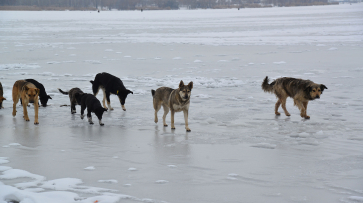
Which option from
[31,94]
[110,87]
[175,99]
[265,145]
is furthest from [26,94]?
[265,145]

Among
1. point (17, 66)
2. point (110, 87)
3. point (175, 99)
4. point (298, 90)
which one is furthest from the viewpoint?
point (17, 66)

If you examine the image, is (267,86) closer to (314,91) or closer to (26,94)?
(314,91)

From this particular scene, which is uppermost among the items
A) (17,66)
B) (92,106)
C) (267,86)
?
(267,86)

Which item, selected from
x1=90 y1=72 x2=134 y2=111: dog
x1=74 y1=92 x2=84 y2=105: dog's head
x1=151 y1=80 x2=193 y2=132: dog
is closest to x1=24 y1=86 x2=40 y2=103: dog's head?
x1=74 y1=92 x2=84 y2=105: dog's head

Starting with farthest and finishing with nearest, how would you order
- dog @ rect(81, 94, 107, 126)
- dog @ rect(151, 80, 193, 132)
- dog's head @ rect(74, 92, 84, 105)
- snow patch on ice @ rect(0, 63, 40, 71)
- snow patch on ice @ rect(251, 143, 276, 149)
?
snow patch on ice @ rect(0, 63, 40, 71) < dog's head @ rect(74, 92, 84, 105) < dog @ rect(81, 94, 107, 126) < dog @ rect(151, 80, 193, 132) < snow patch on ice @ rect(251, 143, 276, 149)

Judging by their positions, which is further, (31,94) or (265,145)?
(31,94)

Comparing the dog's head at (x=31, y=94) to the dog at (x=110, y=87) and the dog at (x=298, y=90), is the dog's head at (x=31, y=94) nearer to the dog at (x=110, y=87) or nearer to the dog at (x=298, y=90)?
the dog at (x=110, y=87)

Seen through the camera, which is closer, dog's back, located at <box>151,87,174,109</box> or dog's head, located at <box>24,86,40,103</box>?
dog's back, located at <box>151,87,174,109</box>

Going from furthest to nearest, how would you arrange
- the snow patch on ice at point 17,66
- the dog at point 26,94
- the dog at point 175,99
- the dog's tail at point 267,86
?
the snow patch on ice at point 17,66 → the dog's tail at point 267,86 → the dog at point 26,94 → the dog at point 175,99

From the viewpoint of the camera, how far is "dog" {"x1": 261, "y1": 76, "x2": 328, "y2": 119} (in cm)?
939

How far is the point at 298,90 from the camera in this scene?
9.73 metres

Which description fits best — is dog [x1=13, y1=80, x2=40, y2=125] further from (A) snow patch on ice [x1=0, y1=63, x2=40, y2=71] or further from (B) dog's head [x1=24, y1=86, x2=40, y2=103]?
(A) snow patch on ice [x1=0, y1=63, x2=40, y2=71]

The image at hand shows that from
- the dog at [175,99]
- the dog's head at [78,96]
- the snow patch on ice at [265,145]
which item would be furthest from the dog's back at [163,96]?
the snow patch on ice at [265,145]

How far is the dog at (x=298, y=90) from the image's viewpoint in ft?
30.8
